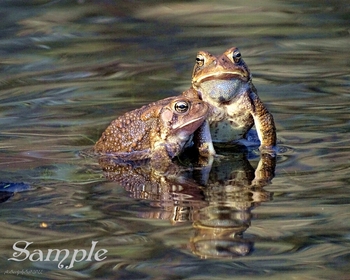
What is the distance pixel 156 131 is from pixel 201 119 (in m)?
0.47

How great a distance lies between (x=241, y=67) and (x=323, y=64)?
3.84 meters

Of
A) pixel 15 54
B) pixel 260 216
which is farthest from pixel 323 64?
pixel 260 216

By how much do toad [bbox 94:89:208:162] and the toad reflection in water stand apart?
0.69 ft

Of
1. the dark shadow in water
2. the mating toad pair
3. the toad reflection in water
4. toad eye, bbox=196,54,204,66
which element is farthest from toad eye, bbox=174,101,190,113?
the dark shadow in water

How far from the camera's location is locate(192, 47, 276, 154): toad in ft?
24.4

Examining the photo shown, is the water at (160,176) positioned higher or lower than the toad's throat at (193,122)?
lower

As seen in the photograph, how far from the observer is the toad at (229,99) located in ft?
24.4

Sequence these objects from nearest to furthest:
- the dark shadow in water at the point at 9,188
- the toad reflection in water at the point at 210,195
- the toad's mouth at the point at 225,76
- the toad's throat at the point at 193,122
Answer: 1. the toad reflection in water at the point at 210,195
2. the dark shadow in water at the point at 9,188
3. the toad's mouth at the point at 225,76
4. the toad's throat at the point at 193,122

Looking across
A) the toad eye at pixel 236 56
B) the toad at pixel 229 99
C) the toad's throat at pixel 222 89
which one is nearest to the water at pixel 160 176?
the toad at pixel 229 99

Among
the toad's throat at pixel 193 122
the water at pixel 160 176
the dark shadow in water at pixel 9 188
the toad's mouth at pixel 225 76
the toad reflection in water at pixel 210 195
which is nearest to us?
the water at pixel 160 176

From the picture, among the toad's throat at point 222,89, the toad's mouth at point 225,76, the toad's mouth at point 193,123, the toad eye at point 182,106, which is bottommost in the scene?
the toad's mouth at point 193,123

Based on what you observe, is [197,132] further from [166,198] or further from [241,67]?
[166,198]

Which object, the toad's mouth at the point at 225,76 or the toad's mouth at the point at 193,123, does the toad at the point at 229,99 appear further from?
the toad's mouth at the point at 193,123

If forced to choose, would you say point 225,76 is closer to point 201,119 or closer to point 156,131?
point 201,119
